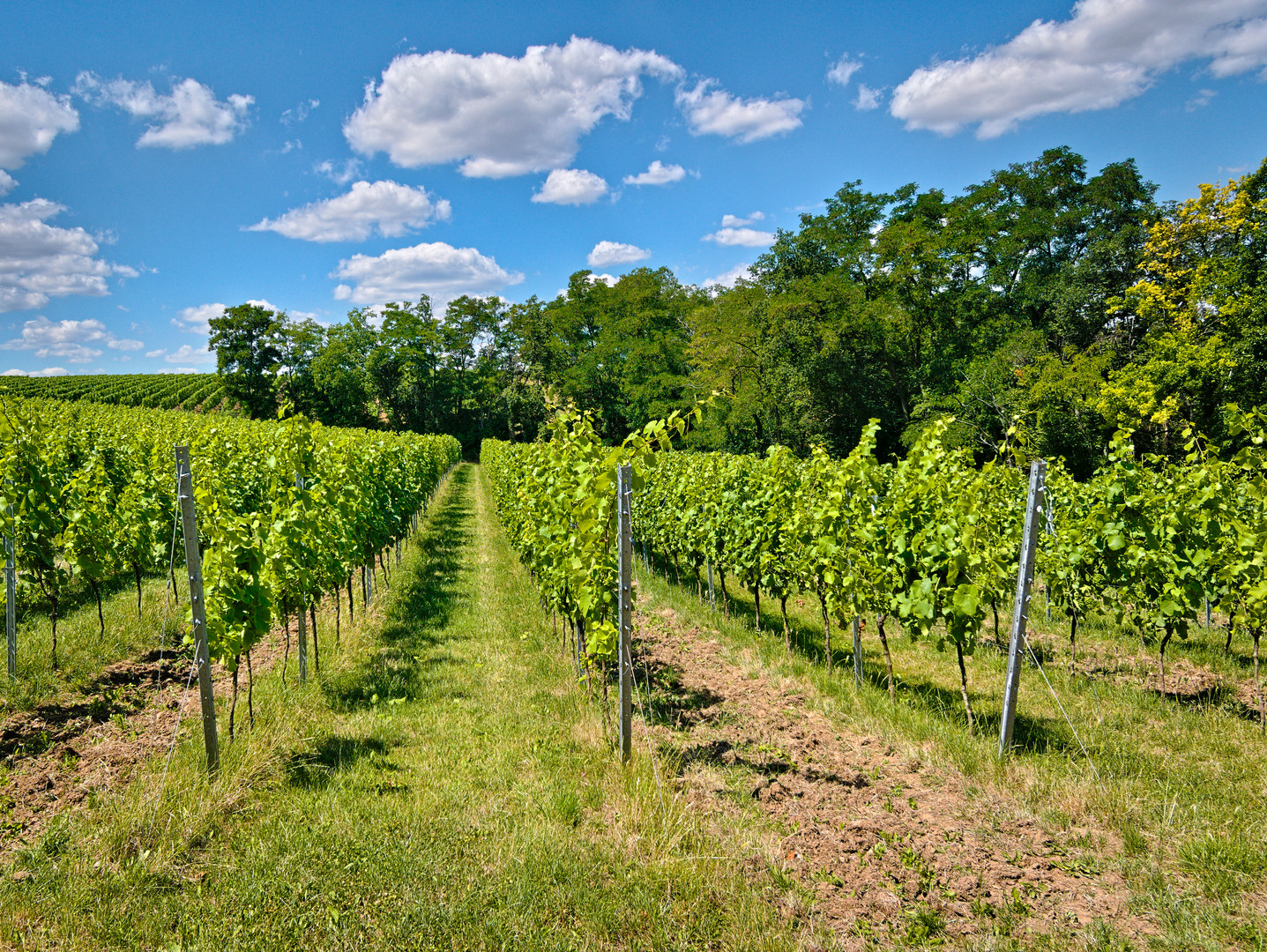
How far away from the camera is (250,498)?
374 inches

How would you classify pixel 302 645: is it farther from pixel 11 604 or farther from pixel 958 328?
pixel 958 328

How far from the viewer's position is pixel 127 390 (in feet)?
191

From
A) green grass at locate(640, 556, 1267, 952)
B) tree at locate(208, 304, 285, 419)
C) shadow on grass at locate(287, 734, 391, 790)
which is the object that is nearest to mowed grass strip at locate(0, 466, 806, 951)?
shadow on grass at locate(287, 734, 391, 790)

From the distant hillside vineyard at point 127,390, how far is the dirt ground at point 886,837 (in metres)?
58.5

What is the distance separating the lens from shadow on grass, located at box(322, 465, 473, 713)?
19.4 ft

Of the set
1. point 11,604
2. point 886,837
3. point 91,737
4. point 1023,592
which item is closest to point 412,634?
point 91,737

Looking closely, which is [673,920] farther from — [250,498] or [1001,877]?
[250,498]

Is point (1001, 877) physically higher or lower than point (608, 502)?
lower

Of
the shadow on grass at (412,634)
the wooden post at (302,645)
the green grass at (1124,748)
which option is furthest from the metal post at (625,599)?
the wooden post at (302,645)

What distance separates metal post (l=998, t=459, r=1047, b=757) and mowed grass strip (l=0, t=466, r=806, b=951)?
2529 mm

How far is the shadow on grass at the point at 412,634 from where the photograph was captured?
590 centimetres

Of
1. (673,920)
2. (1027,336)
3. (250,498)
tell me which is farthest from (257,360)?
(673,920)

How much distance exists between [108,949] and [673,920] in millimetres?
2537

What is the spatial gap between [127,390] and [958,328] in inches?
2806
